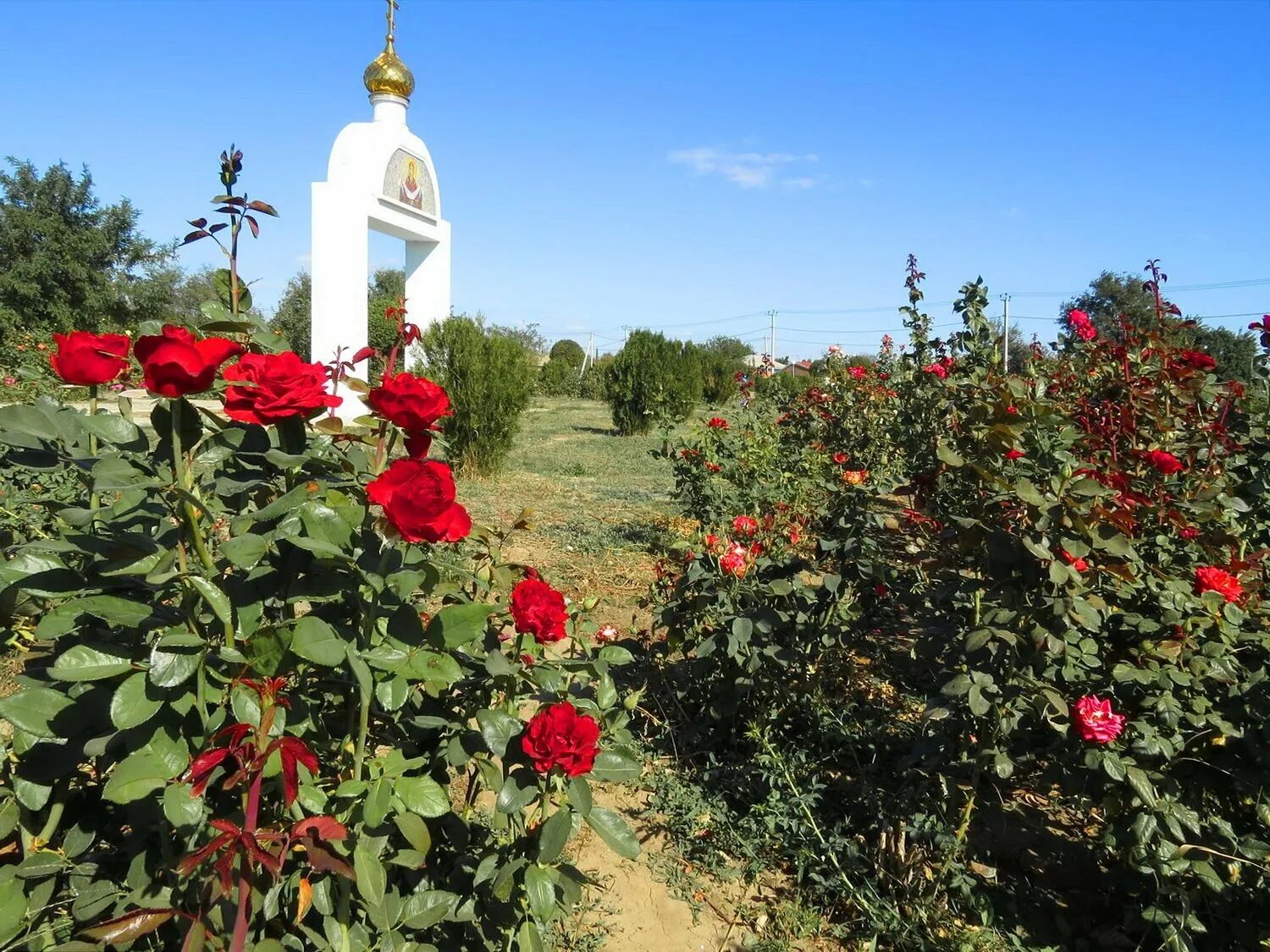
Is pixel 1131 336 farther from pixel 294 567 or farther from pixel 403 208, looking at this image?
pixel 403 208

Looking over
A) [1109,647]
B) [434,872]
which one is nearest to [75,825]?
[434,872]

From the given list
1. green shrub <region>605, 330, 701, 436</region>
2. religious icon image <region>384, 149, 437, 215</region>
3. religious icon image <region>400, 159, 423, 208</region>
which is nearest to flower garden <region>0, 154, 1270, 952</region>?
religious icon image <region>384, 149, 437, 215</region>

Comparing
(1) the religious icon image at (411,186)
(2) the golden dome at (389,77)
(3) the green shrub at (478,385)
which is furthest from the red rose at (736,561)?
(2) the golden dome at (389,77)

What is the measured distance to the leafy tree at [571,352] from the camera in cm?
3753

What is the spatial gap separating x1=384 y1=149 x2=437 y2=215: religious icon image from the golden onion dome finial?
0.91 m

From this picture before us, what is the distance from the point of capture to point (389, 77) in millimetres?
10242

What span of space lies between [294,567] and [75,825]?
22.3 inches

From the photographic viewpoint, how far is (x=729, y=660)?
2.48m

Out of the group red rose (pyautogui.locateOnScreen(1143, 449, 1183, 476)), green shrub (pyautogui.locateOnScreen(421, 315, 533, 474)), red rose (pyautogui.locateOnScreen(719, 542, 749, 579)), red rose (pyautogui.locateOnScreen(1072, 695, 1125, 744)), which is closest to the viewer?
red rose (pyautogui.locateOnScreen(1072, 695, 1125, 744))

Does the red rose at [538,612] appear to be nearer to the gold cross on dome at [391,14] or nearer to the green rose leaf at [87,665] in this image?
the green rose leaf at [87,665]

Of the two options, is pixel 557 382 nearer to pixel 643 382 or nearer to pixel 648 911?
pixel 643 382

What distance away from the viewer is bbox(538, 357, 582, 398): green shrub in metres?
26.8

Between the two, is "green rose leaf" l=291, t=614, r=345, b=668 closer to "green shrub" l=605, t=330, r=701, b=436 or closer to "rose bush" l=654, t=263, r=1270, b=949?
"rose bush" l=654, t=263, r=1270, b=949

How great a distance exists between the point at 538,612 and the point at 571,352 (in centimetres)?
3823
